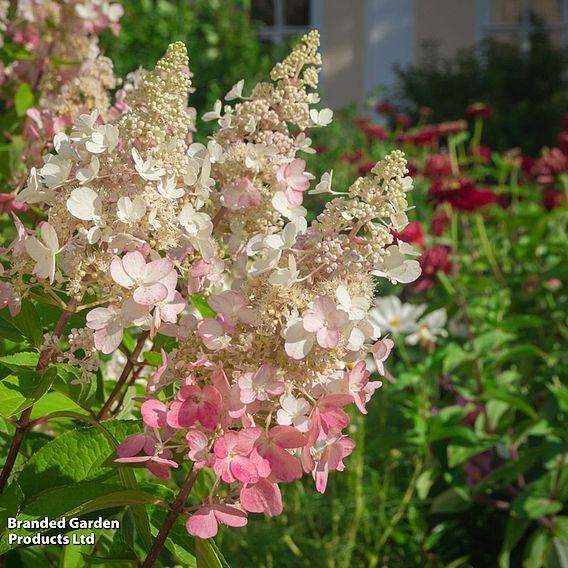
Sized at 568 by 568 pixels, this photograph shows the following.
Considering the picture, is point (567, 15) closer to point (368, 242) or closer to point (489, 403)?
point (489, 403)

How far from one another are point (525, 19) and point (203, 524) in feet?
33.0

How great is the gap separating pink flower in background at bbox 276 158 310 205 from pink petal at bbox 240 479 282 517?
0.32 metres

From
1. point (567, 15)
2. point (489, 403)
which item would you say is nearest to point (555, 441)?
point (489, 403)

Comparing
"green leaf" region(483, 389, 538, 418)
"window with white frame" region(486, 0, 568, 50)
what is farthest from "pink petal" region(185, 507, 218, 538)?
"window with white frame" region(486, 0, 568, 50)

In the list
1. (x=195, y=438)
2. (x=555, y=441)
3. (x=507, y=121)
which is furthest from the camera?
(x=507, y=121)

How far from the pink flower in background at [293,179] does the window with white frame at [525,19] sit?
9497 mm

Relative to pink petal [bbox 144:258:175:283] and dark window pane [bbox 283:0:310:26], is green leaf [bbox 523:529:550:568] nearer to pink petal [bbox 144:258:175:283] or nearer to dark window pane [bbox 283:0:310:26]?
pink petal [bbox 144:258:175:283]

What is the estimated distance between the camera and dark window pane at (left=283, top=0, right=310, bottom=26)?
9.84 m

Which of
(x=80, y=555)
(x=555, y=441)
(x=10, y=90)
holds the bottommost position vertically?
(x=555, y=441)

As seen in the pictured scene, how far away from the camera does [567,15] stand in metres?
9.84

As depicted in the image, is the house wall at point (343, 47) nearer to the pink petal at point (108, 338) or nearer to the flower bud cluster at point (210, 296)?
the flower bud cluster at point (210, 296)

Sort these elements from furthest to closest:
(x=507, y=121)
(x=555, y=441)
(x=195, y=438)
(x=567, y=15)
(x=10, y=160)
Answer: (x=567, y=15) < (x=507, y=121) < (x=555, y=441) < (x=10, y=160) < (x=195, y=438)

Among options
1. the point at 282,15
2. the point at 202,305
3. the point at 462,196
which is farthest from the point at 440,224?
the point at 282,15

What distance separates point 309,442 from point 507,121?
813cm
